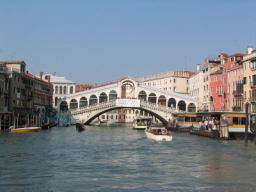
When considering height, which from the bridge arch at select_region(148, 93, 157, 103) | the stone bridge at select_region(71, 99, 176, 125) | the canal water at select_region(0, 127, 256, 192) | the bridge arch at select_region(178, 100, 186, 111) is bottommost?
the canal water at select_region(0, 127, 256, 192)

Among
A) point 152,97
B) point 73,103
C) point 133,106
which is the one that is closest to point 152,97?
point 152,97

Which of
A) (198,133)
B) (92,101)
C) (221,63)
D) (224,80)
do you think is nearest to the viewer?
(198,133)

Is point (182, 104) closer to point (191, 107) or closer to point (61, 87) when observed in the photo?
point (191, 107)

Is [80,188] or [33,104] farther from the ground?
[33,104]

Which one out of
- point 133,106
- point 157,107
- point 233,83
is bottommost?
point 157,107

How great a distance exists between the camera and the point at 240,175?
1745 centimetres

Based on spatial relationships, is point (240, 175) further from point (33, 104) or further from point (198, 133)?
point (33, 104)

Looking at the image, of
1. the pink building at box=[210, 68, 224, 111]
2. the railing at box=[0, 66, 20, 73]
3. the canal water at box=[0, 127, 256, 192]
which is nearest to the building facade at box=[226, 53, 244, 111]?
the pink building at box=[210, 68, 224, 111]

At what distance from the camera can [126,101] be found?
61.6 metres

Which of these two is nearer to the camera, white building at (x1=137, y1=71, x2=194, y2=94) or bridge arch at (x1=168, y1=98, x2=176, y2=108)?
bridge arch at (x1=168, y1=98, x2=176, y2=108)

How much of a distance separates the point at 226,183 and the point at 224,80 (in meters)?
40.5

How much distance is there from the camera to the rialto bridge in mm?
61469

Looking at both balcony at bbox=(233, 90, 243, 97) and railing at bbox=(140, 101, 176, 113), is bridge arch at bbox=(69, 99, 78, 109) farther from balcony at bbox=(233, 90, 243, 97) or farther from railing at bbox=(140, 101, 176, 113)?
balcony at bbox=(233, 90, 243, 97)

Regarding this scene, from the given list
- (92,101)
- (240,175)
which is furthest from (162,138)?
(92,101)
